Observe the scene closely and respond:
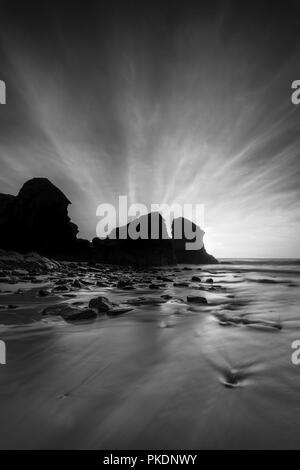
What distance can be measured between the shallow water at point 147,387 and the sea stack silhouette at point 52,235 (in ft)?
110

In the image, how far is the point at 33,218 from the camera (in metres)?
34.4

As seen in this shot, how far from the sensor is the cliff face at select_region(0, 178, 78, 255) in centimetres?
3409

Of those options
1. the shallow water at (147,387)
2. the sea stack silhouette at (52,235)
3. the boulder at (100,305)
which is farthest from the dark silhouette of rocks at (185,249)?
the shallow water at (147,387)

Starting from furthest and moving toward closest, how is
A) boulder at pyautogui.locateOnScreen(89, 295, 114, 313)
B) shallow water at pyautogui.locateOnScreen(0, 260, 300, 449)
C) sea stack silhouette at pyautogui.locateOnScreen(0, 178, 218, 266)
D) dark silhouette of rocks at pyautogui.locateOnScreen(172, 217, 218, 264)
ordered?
dark silhouette of rocks at pyautogui.locateOnScreen(172, 217, 218, 264) → sea stack silhouette at pyautogui.locateOnScreen(0, 178, 218, 266) → boulder at pyautogui.locateOnScreen(89, 295, 114, 313) → shallow water at pyautogui.locateOnScreen(0, 260, 300, 449)

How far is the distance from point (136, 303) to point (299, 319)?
275cm

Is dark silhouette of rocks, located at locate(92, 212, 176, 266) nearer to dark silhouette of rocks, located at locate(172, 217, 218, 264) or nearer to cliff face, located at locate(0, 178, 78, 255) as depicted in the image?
cliff face, located at locate(0, 178, 78, 255)

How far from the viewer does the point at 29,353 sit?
188cm

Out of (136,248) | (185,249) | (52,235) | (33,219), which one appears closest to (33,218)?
(33,219)

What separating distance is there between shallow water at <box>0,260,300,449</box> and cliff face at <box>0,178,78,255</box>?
3614cm

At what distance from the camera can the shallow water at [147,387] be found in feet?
3.21

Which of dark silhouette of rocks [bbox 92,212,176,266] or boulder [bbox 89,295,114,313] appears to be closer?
boulder [bbox 89,295,114,313]

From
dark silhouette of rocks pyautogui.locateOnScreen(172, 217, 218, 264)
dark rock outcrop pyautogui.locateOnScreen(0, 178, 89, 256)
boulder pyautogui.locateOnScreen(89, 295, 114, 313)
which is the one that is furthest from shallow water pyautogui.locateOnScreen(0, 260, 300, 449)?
dark silhouette of rocks pyautogui.locateOnScreen(172, 217, 218, 264)

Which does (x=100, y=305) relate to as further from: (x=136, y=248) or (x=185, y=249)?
(x=185, y=249)
